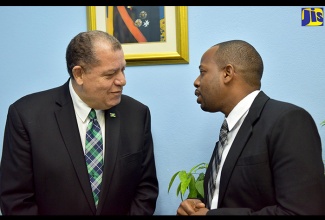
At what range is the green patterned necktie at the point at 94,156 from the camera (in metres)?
1.71

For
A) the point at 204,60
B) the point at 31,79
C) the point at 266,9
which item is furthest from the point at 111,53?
the point at 266,9

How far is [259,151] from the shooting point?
4.64ft

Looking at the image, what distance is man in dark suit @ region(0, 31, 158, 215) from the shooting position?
5.47 ft

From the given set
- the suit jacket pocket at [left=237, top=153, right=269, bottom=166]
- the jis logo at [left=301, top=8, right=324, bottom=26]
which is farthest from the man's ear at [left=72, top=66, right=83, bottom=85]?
the jis logo at [left=301, top=8, right=324, bottom=26]

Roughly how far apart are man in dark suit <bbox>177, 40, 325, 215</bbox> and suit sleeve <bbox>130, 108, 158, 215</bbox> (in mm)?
235

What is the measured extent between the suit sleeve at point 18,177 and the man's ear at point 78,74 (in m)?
0.28

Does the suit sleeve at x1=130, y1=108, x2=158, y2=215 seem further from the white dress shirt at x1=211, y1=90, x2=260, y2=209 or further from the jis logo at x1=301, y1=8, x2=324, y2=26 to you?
the jis logo at x1=301, y1=8, x2=324, y2=26

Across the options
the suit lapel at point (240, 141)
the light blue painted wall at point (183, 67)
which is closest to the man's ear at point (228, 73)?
the suit lapel at point (240, 141)

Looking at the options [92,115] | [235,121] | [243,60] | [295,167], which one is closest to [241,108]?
[235,121]

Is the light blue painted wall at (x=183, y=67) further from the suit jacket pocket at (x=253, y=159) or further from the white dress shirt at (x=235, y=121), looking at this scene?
the suit jacket pocket at (x=253, y=159)

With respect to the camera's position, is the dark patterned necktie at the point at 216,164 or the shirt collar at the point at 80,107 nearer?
the dark patterned necktie at the point at 216,164

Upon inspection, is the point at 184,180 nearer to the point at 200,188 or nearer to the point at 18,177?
the point at 200,188

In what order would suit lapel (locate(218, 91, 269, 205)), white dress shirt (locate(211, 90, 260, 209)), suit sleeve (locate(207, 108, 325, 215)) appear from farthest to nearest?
white dress shirt (locate(211, 90, 260, 209)), suit lapel (locate(218, 91, 269, 205)), suit sleeve (locate(207, 108, 325, 215))

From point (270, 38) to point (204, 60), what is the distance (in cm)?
48
